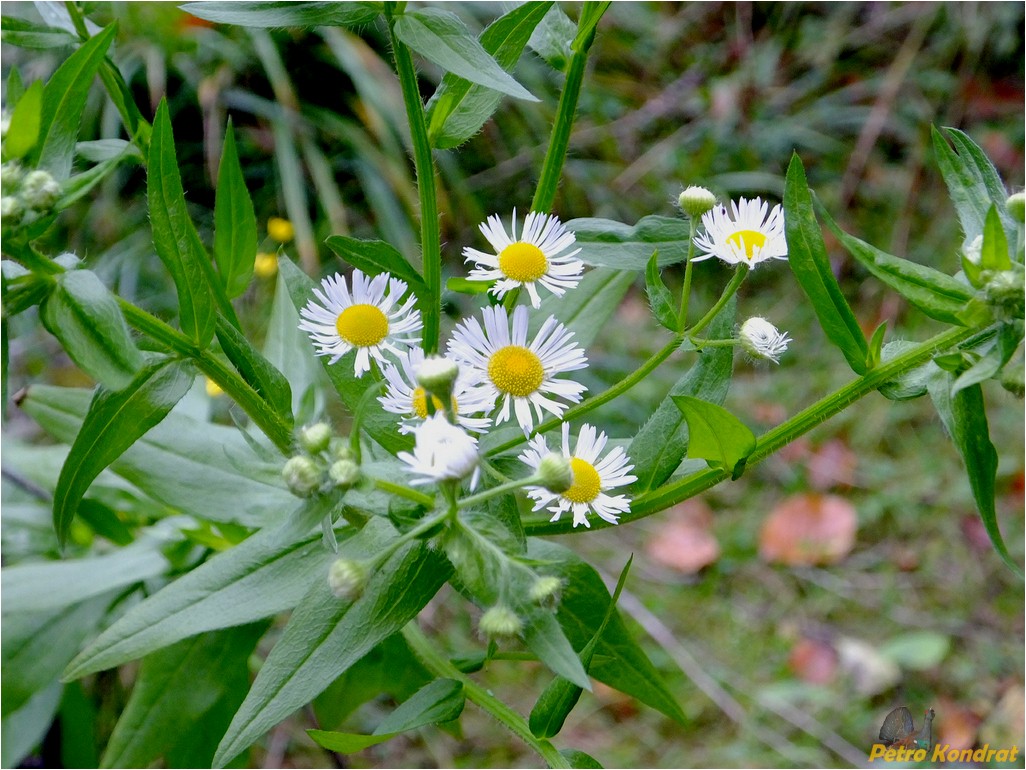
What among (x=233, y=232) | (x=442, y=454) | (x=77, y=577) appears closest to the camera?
(x=442, y=454)

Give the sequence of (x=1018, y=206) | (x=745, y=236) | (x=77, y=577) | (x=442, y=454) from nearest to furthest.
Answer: (x=442, y=454) < (x=1018, y=206) < (x=745, y=236) < (x=77, y=577)

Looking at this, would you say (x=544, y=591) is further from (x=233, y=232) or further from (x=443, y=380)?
(x=233, y=232)

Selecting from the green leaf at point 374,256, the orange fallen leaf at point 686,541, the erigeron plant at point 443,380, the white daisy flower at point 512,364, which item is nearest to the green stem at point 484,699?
the erigeron plant at point 443,380

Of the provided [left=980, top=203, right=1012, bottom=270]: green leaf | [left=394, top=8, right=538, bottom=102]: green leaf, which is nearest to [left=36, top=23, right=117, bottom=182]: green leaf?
[left=394, top=8, right=538, bottom=102]: green leaf

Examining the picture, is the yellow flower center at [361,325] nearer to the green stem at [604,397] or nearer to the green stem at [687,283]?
the green stem at [604,397]

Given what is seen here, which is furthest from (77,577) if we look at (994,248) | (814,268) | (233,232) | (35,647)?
(994,248)

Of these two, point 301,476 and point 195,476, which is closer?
point 301,476

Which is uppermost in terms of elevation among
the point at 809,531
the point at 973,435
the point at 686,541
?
the point at 809,531

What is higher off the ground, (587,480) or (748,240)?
(748,240)
